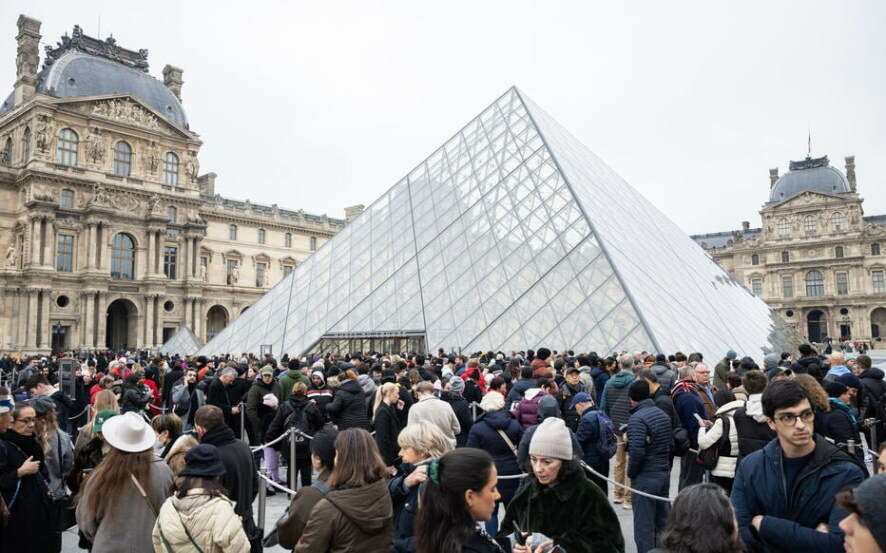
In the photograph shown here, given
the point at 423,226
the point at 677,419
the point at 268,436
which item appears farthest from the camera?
the point at 423,226

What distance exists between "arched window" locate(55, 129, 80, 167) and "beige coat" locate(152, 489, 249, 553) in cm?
4104

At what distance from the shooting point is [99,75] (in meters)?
39.8

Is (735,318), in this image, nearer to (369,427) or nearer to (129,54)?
(369,427)

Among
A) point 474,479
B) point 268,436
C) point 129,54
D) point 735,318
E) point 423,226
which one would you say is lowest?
point 268,436

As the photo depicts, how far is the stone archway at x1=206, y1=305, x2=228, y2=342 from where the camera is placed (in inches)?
1806

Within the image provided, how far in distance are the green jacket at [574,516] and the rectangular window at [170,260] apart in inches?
1712

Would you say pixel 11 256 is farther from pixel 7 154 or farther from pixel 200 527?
pixel 200 527

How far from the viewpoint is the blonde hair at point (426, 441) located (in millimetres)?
3115

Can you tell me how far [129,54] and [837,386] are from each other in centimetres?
4923

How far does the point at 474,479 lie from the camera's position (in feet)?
7.15

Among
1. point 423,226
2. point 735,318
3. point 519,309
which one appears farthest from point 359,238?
point 735,318

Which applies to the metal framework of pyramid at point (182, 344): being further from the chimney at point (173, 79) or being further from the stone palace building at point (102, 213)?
the chimney at point (173, 79)

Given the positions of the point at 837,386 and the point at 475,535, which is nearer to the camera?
the point at 475,535

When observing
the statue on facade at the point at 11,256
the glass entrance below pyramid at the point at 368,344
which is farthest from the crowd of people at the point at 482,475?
the statue on facade at the point at 11,256
